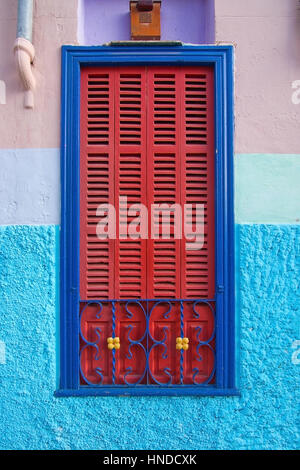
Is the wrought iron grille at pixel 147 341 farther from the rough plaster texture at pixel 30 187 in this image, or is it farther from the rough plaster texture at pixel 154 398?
the rough plaster texture at pixel 30 187

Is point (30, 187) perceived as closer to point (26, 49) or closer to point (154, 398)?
point (26, 49)

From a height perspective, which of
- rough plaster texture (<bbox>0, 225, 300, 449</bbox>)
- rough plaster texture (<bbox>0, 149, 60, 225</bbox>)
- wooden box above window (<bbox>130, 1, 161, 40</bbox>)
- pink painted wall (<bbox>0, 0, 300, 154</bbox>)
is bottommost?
rough plaster texture (<bbox>0, 225, 300, 449</bbox>)

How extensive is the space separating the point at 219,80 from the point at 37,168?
1520mm

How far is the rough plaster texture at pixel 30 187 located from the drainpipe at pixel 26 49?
40 cm

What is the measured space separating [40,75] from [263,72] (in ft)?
5.53

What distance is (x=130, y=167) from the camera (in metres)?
2.63

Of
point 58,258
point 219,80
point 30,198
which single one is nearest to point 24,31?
point 30,198

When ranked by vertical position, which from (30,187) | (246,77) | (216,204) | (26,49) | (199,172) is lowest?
(216,204)

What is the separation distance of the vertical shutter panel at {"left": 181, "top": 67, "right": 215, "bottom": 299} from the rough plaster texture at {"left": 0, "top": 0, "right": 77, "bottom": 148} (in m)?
0.96

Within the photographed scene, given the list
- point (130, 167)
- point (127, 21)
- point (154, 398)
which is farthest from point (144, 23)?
point (154, 398)

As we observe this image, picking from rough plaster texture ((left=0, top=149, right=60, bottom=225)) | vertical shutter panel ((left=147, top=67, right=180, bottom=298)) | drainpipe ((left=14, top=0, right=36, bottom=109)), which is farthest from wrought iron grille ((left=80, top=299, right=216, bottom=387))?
drainpipe ((left=14, top=0, right=36, bottom=109))

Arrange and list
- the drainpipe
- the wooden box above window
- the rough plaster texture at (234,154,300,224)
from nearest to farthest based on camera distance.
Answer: the drainpipe
the rough plaster texture at (234,154,300,224)
the wooden box above window

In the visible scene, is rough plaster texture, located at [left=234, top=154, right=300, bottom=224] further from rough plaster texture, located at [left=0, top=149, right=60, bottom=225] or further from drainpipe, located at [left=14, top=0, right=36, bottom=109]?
drainpipe, located at [left=14, top=0, right=36, bottom=109]

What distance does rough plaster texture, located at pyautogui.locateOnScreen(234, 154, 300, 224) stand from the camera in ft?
8.48
